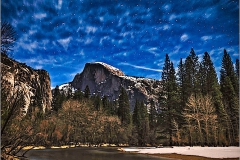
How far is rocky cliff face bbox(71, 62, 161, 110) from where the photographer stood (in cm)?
13775

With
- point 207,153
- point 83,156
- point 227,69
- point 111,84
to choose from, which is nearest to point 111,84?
point 111,84

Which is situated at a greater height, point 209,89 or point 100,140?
point 209,89

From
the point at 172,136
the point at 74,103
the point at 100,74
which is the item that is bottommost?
the point at 172,136

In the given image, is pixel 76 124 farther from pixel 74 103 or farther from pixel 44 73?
pixel 44 73

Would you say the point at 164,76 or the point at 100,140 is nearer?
the point at 164,76

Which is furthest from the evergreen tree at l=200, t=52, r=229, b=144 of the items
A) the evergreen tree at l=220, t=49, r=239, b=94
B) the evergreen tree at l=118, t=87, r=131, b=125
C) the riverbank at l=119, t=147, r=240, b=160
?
the evergreen tree at l=118, t=87, r=131, b=125

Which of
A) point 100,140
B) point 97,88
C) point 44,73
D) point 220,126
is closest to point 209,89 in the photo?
point 220,126

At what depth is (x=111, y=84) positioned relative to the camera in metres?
141

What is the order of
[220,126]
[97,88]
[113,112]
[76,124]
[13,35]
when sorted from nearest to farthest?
[13,35], [220,126], [76,124], [113,112], [97,88]

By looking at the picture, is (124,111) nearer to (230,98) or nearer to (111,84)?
(230,98)

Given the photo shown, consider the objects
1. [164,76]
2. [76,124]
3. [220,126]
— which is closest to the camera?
[220,126]

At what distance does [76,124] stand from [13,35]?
4528cm

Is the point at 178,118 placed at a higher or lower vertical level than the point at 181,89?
lower

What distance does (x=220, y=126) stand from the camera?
28703 mm
